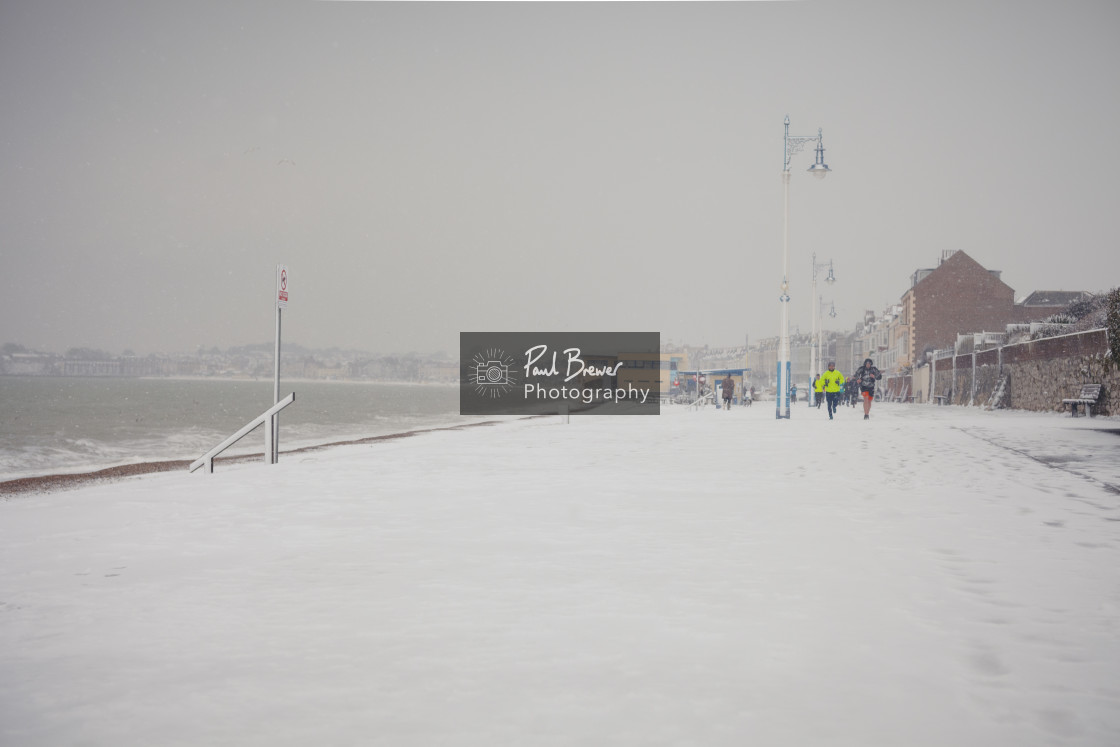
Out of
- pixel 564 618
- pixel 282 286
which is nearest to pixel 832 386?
pixel 282 286

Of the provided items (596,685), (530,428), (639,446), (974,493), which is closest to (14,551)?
(596,685)

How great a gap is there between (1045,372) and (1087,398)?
644cm

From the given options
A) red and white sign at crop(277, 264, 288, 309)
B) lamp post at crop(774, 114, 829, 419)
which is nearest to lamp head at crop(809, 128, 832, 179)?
lamp post at crop(774, 114, 829, 419)

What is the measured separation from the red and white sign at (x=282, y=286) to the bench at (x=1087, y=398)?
24.0m

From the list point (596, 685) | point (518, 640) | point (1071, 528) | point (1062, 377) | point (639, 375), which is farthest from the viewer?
point (639, 375)

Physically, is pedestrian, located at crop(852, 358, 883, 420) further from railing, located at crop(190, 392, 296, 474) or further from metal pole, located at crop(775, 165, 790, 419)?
railing, located at crop(190, 392, 296, 474)

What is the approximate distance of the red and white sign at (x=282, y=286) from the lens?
13.2 meters

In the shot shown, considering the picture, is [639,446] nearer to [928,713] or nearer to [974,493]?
[974,493]

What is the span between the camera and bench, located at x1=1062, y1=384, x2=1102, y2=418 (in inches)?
1034

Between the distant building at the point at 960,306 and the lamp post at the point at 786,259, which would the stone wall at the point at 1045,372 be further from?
the distant building at the point at 960,306

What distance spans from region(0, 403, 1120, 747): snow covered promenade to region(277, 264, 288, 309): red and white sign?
→ 413 cm

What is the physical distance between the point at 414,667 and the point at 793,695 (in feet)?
5.14

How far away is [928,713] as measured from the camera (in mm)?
3260

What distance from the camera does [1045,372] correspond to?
32531 mm
